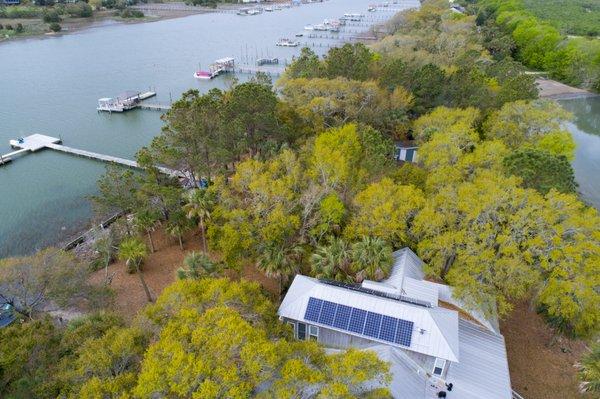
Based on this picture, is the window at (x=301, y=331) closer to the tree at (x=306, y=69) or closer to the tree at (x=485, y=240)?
the tree at (x=485, y=240)

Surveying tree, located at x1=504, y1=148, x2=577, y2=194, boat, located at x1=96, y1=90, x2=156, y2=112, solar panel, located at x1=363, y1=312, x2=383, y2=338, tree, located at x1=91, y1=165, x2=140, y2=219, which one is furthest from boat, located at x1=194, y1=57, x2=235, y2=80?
solar panel, located at x1=363, y1=312, x2=383, y2=338

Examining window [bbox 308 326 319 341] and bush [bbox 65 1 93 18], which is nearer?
window [bbox 308 326 319 341]

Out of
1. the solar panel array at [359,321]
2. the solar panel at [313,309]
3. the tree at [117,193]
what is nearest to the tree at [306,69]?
the tree at [117,193]

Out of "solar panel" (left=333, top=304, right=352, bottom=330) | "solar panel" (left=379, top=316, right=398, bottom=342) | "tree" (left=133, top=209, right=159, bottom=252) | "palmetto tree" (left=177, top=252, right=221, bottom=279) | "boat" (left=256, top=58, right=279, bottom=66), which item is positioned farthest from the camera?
"boat" (left=256, top=58, right=279, bottom=66)

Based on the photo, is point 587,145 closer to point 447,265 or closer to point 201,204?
point 447,265

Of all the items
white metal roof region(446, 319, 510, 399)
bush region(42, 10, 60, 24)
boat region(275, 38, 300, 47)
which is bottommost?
white metal roof region(446, 319, 510, 399)

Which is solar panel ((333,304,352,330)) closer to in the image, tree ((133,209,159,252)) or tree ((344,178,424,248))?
tree ((344,178,424,248))

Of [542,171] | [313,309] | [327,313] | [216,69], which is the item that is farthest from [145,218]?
[216,69]
